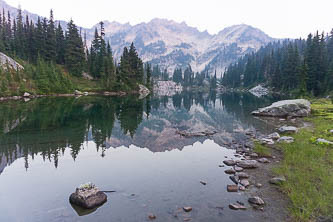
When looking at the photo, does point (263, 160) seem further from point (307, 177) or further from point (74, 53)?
point (74, 53)

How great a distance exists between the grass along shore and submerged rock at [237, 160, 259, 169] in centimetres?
140

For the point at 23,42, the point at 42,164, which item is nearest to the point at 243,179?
the point at 42,164

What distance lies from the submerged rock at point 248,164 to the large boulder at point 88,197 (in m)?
9.26

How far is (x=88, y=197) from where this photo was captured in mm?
10055

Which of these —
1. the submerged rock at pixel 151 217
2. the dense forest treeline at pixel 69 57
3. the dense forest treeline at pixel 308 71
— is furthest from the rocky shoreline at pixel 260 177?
the dense forest treeline at pixel 69 57

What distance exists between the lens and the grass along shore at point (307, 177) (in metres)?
8.66

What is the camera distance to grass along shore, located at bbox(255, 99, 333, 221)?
866cm

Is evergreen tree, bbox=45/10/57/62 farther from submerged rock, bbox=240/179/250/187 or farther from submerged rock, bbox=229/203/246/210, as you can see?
submerged rock, bbox=229/203/246/210

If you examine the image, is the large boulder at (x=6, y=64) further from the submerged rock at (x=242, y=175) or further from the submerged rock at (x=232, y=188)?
the submerged rock at (x=232, y=188)

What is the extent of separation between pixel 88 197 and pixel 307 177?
37.3 ft

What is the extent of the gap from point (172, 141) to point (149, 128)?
7299 millimetres

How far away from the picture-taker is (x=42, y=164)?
1525 centimetres

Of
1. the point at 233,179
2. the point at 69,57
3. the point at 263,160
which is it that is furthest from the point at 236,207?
the point at 69,57

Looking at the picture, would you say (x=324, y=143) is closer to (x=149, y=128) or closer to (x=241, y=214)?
(x=241, y=214)
